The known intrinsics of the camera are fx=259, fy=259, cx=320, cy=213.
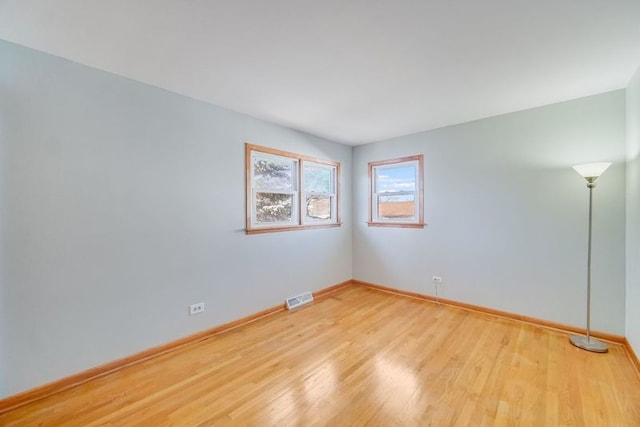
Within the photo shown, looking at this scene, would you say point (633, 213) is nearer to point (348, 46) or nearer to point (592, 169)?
point (592, 169)

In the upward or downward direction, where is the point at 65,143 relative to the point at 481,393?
upward

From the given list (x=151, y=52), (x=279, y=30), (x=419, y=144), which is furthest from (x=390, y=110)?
(x=151, y=52)

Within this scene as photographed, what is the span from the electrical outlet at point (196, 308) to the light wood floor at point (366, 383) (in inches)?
12.3

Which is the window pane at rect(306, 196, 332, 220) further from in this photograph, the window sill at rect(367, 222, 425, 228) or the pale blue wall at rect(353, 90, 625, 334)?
the pale blue wall at rect(353, 90, 625, 334)

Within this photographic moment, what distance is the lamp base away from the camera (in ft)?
7.86

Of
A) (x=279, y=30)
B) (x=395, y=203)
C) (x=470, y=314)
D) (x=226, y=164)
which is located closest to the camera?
(x=279, y=30)

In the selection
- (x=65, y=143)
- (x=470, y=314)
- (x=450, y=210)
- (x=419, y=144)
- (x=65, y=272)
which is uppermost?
(x=419, y=144)

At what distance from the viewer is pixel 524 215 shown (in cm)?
303

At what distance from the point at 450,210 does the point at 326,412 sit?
293cm

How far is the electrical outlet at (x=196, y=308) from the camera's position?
2654 millimetres

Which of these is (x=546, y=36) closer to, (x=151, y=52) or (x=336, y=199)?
(x=151, y=52)

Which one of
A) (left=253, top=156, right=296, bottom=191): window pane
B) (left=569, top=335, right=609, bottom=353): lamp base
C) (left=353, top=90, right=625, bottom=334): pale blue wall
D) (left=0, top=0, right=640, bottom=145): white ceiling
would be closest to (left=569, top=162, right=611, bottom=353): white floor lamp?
(left=569, top=335, right=609, bottom=353): lamp base

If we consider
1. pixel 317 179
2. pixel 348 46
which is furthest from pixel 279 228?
pixel 348 46

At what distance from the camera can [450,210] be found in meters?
3.60
